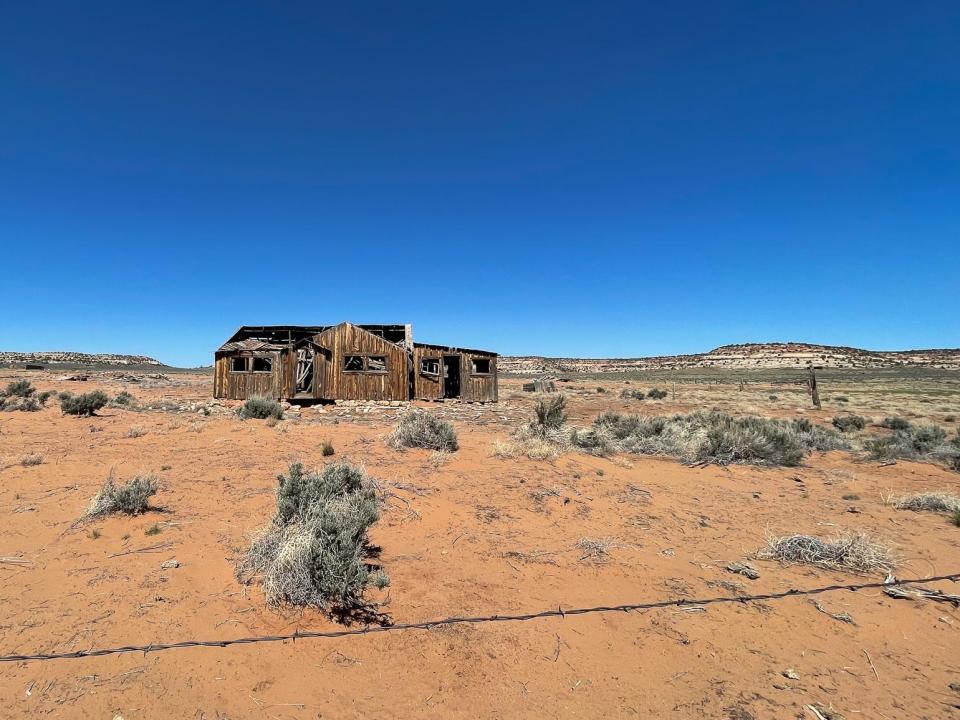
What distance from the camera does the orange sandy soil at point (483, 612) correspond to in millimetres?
3143

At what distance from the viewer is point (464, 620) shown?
384 centimetres

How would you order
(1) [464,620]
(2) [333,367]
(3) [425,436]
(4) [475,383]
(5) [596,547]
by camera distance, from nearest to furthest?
(1) [464,620]
(5) [596,547]
(3) [425,436]
(2) [333,367]
(4) [475,383]

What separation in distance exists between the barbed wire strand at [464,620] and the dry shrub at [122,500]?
9.22 feet

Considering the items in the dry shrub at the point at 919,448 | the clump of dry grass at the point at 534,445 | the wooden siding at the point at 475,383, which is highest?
the wooden siding at the point at 475,383

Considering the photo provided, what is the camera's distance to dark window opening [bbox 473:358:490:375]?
25984mm

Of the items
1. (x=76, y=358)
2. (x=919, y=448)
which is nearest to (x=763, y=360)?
(x=919, y=448)

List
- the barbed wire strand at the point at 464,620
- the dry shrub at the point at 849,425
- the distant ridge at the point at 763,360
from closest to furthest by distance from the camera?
1. the barbed wire strand at the point at 464,620
2. the dry shrub at the point at 849,425
3. the distant ridge at the point at 763,360

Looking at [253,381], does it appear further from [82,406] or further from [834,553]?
[834,553]

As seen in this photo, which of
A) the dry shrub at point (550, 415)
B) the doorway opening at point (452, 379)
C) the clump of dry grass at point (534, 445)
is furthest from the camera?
the doorway opening at point (452, 379)

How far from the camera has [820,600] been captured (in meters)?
4.46

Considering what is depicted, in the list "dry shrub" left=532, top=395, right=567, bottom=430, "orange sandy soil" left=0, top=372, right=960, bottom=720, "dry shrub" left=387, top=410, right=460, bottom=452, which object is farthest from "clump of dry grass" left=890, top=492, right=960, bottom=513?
"dry shrub" left=387, top=410, right=460, bottom=452

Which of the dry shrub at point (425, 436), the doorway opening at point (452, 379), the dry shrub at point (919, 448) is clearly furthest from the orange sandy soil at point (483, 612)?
the doorway opening at point (452, 379)

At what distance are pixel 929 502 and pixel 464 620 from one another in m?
7.89

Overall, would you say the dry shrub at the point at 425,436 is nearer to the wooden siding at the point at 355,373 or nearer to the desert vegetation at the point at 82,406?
the desert vegetation at the point at 82,406
